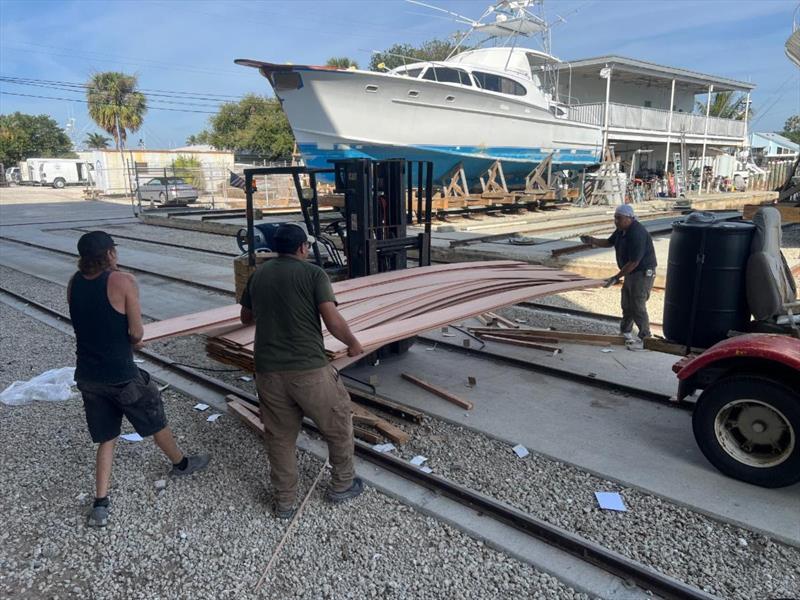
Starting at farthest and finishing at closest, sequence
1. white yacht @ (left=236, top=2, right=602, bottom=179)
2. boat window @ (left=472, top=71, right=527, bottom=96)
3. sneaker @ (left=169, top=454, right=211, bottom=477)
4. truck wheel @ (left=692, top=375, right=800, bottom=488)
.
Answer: boat window @ (left=472, top=71, right=527, bottom=96) < white yacht @ (left=236, top=2, right=602, bottom=179) < sneaker @ (left=169, top=454, right=211, bottom=477) < truck wheel @ (left=692, top=375, right=800, bottom=488)

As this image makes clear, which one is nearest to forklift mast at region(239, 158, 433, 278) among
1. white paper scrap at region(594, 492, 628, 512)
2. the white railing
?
white paper scrap at region(594, 492, 628, 512)

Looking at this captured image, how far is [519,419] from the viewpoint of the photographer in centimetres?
545

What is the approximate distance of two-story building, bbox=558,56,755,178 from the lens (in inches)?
1192

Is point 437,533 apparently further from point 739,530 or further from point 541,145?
point 541,145

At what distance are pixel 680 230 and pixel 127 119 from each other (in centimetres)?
6240

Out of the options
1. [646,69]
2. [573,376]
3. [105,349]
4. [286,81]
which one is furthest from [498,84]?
[105,349]

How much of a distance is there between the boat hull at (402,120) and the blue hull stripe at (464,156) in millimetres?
38

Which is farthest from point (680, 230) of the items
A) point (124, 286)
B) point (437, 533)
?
point (124, 286)

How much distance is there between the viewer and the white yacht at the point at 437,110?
19.4 meters

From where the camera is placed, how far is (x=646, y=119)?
32219mm

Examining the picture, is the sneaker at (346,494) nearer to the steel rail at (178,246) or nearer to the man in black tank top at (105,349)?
the man in black tank top at (105,349)

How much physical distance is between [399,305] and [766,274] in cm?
319

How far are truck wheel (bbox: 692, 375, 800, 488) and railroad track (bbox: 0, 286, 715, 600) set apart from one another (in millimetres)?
1379

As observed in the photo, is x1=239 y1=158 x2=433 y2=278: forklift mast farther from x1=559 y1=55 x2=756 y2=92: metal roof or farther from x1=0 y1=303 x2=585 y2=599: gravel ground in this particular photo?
x1=559 y1=55 x2=756 y2=92: metal roof
